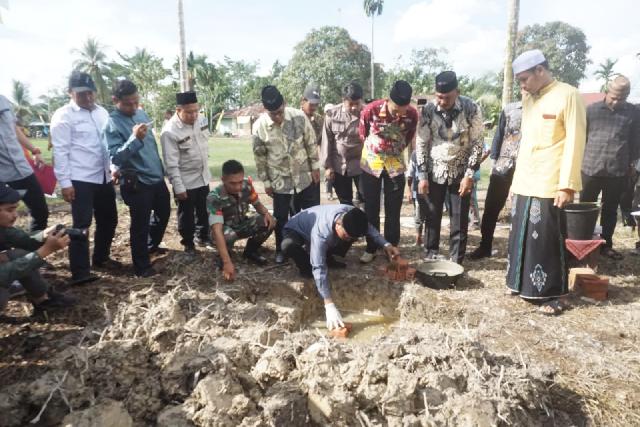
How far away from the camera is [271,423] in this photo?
2.06m

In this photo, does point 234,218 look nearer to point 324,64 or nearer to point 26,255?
point 26,255

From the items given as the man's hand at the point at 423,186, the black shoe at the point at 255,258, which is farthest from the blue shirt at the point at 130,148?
the man's hand at the point at 423,186

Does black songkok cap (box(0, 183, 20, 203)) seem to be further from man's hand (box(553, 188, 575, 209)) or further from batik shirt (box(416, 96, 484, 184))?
man's hand (box(553, 188, 575, 209))

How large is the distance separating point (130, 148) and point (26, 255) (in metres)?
1.17

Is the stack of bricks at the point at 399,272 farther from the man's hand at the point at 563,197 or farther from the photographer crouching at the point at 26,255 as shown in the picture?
the photographer crouching at the point at 26,255

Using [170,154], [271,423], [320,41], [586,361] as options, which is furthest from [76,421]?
[320,41]

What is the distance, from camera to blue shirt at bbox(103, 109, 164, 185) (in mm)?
3482

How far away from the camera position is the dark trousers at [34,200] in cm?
364

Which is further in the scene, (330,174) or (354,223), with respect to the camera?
(330,174)

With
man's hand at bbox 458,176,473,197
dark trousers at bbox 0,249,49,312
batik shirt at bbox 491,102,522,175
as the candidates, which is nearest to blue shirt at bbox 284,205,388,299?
man's hand at bbox 458,176,473,197

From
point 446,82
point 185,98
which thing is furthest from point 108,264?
point 446,82

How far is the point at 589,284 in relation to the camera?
3.55 metres

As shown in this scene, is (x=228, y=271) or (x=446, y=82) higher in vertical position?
(x=446, y=82)

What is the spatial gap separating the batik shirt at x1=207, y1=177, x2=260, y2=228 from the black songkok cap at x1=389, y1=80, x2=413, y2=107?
1711 millimetres
